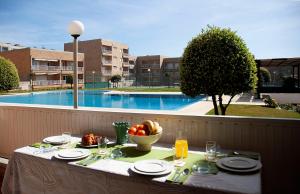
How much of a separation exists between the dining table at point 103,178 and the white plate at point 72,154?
30 mm

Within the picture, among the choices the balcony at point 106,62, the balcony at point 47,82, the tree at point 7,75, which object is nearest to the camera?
the tree at point 7,75

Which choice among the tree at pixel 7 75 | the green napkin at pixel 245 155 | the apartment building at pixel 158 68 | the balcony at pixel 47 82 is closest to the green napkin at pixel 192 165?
the green napkin at pixel 245 155

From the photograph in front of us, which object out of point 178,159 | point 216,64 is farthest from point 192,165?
point 216,64

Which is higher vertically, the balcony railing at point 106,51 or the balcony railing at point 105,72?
the balcony railing at point 106,51

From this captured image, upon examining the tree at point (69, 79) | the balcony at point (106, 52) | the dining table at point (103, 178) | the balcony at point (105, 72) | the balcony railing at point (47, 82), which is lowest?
the dining table at point (103, 178)

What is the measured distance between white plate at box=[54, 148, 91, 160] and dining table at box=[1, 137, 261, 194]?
0.10 feet

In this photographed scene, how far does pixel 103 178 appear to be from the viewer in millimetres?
1906

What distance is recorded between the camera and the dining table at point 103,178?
1632 mm

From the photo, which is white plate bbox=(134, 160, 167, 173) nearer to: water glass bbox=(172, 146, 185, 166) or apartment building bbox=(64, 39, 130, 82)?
water glass bbox=(172, 146, 185, 166)

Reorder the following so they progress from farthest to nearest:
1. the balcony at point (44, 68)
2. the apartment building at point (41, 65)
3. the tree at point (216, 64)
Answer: the balcony at point (44, 68), the apartment building at point (41, 65), the tree at point (216, 64)

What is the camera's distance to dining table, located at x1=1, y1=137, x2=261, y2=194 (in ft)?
5.35

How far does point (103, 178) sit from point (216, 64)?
15.0 feet

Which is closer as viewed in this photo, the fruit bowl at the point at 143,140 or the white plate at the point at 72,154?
the white plate at the point at 72,154

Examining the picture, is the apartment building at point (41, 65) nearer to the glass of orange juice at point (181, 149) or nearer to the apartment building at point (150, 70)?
the apartment building at point (150, 70)
